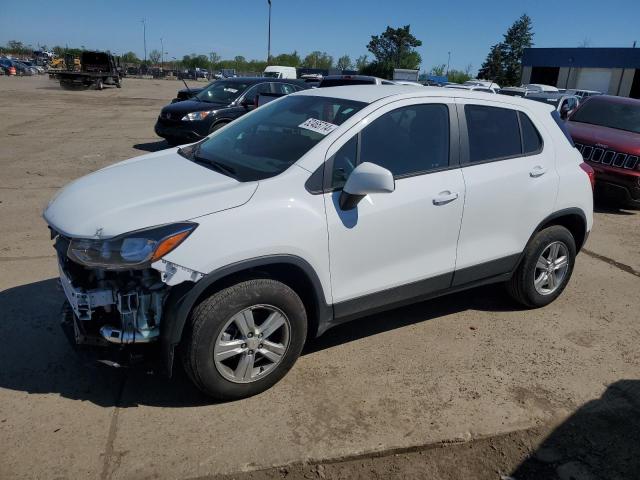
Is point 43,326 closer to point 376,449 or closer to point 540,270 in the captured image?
point 376,449

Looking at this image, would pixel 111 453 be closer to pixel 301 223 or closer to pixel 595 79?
pixel 301 223

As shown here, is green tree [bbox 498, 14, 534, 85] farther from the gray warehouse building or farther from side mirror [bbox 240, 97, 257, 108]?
side mirror [bbox 240, 97, 257, 108]

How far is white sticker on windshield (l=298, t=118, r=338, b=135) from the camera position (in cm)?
333

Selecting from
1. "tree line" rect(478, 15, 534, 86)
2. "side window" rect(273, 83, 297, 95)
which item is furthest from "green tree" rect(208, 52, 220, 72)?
"side window" rect(273, 83, 297, 95)

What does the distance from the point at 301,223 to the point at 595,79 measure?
5825cm

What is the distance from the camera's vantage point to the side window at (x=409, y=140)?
3381 millimetres

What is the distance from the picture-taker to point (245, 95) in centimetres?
1190

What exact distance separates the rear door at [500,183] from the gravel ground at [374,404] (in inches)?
25.7

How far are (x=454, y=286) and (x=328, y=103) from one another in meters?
1.60

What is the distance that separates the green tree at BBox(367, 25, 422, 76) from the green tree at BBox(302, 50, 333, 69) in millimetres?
22684

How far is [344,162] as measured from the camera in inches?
128

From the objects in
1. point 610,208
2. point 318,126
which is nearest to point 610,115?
point 610,208

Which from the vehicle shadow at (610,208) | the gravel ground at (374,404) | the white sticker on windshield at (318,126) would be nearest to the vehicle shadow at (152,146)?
the gravel ground at (374,404)

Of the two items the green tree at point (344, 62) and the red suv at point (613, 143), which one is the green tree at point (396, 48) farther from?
the red suv at point (613, 143)
